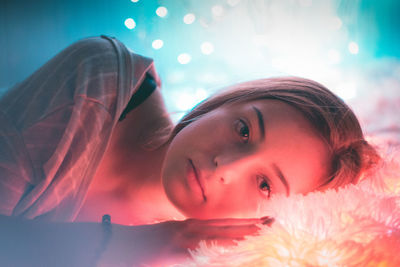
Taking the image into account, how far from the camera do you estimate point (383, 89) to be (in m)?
1.48

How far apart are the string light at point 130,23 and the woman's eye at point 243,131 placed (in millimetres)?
951

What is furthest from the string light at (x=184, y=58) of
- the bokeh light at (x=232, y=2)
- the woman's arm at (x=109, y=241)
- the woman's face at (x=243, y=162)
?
the woman's arm at (x=109, y=241)

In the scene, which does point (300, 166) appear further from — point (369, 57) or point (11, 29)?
point (11, 29)

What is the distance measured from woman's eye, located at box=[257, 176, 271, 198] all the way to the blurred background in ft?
1.92

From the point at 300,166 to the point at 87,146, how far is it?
2.09ft

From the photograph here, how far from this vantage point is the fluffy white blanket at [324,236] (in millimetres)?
488

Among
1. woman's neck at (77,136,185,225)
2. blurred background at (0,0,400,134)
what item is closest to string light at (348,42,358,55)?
blurred background at (0,0,400,134)

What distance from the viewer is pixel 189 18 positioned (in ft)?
5.30

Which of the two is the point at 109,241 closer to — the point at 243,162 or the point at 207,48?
the point at 243,162

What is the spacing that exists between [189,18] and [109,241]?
1.29m

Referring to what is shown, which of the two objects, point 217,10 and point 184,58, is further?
point 184,58

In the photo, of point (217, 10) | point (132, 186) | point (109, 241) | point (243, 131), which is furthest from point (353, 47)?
point (109, 241)

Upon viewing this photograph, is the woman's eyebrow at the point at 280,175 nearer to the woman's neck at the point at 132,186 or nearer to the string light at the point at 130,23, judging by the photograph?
the woman's neck at the point at 132,186

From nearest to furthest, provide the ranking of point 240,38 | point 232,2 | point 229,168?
point 229,168 → point 232,2 → point 240,38
